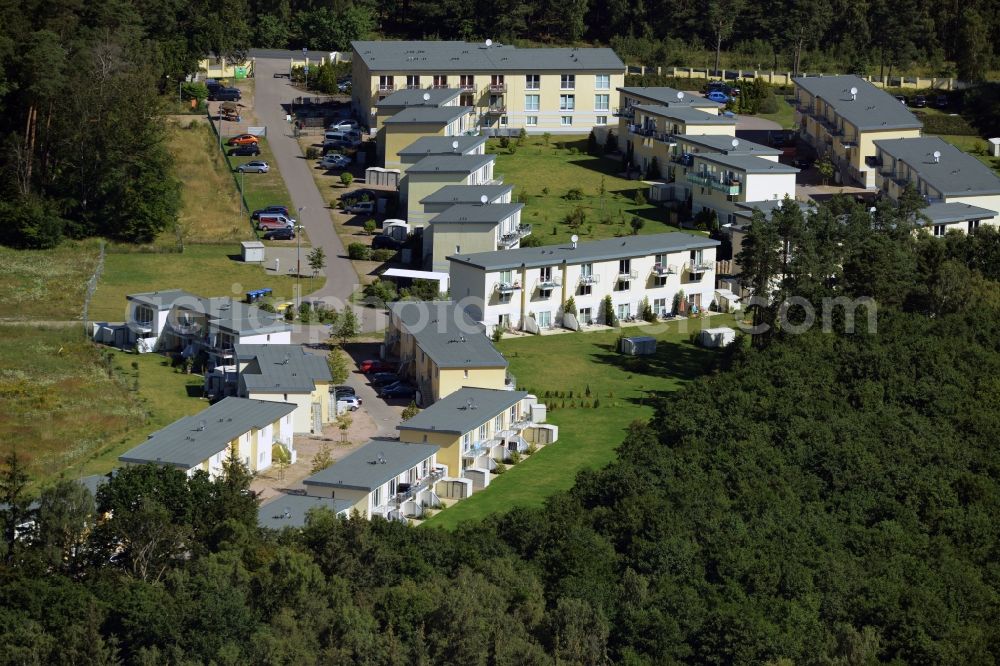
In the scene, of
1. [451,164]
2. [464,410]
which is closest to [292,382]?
[464,410]

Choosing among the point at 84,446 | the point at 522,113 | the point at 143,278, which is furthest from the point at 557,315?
the point at 522,113

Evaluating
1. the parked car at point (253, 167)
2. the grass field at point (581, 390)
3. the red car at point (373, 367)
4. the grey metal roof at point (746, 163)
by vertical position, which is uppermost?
the grey metal roof at point (746, 163)

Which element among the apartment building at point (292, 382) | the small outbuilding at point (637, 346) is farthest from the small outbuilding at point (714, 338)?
the apartment building at point (292, 382)

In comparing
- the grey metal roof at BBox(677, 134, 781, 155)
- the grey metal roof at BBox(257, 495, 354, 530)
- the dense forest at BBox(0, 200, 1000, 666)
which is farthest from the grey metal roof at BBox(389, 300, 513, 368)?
the grey metal roof at BBox(677, 134, 781, 155)

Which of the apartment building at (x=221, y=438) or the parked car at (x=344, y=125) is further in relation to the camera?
the parked car at (x=344, y=125)

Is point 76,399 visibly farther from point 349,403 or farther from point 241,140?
point 241,140

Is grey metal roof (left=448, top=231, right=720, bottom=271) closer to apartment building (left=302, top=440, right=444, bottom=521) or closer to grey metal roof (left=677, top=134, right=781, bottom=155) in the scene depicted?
grey metal roof (left=677, top=134, right=781, bottom=155)

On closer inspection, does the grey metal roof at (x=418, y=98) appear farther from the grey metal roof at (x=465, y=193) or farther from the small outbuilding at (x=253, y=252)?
the small outbuilding at (x=253, y=252)
